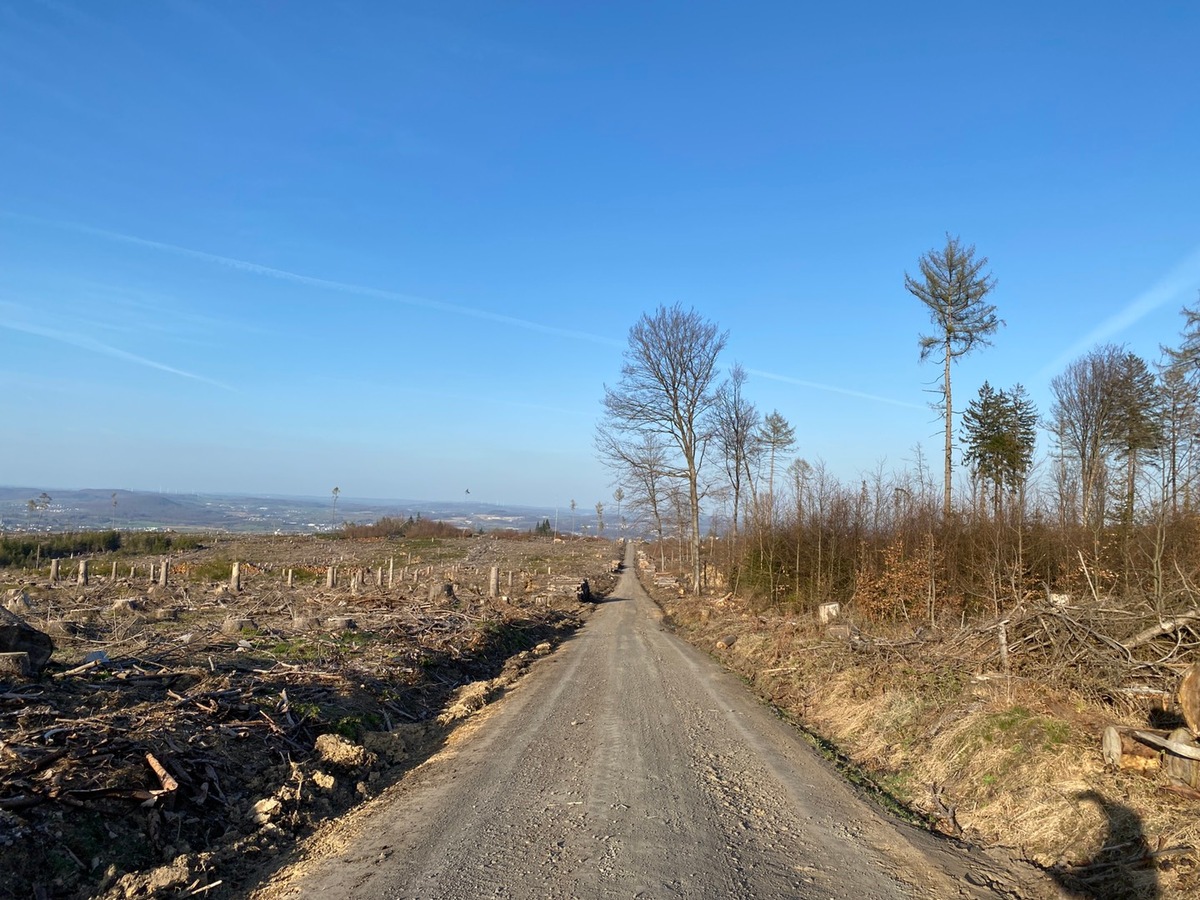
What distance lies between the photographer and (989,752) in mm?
8164

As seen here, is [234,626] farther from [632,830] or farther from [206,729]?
[632,830]

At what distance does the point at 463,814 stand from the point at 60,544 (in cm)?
6588

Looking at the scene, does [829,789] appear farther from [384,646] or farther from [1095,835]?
[384,646]

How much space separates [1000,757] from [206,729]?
8.64 metres

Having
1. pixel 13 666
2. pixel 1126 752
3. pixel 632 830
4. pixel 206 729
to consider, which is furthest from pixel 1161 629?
pixel 13 666

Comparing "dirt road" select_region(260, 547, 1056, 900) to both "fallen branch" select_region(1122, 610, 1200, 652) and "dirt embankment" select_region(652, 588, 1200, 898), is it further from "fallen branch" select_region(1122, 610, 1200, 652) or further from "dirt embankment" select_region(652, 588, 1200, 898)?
"fallen branch" select_region(1122, 610, 1200, 652)

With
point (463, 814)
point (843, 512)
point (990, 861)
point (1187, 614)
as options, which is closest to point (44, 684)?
point (463, 814)

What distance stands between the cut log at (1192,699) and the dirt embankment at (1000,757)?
0.55 m

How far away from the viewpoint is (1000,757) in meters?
7.94

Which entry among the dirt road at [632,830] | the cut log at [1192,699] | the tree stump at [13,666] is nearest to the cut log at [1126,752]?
the cut log at [1192,699]

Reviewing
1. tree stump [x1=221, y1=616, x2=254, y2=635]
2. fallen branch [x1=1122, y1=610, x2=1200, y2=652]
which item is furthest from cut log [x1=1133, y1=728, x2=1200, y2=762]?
tree stump [x1=221, y1=616, x2=254, y2=635]

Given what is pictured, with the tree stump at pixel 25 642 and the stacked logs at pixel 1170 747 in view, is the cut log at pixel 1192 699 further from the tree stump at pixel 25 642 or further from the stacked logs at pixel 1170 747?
the tree stump at pixel 25 642

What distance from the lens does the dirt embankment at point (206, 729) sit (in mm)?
5812

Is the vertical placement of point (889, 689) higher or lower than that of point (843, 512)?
lower
